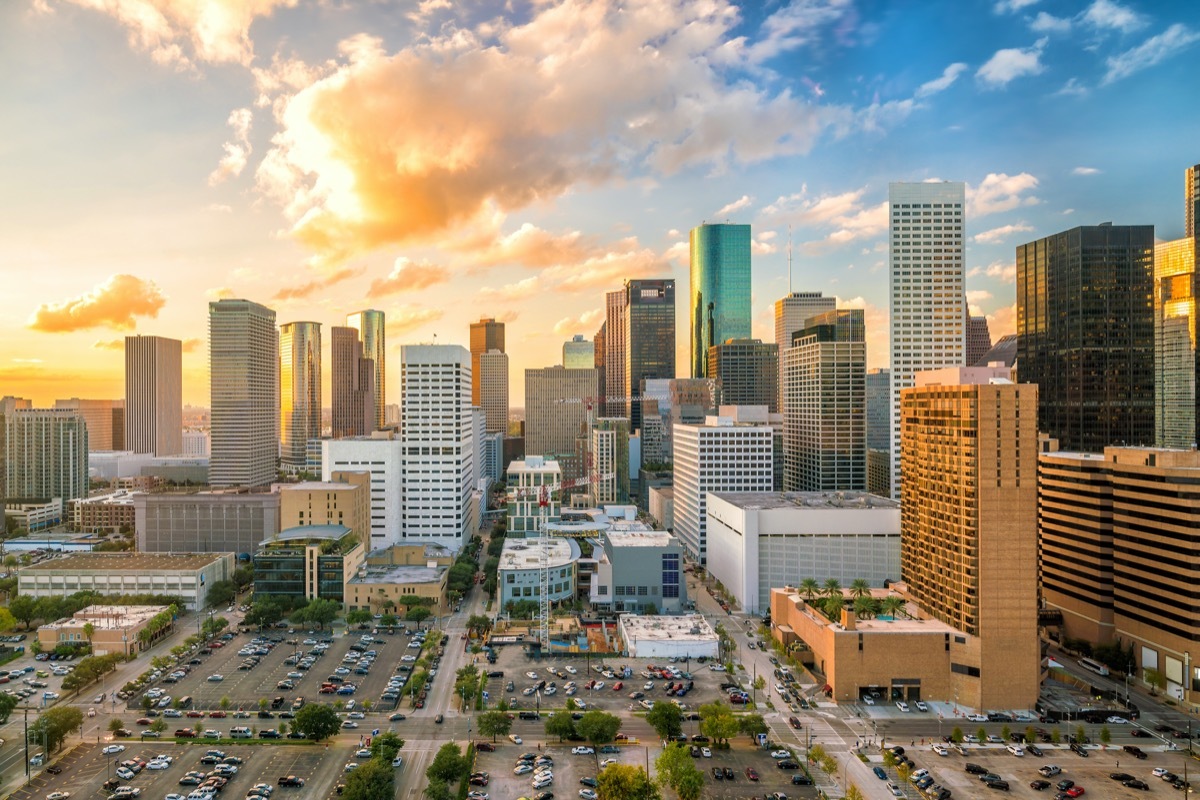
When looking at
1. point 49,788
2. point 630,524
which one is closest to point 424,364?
point 630,524

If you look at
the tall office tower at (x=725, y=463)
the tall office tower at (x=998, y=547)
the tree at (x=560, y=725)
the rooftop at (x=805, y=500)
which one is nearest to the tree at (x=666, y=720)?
the tree at (x=560, y=725)

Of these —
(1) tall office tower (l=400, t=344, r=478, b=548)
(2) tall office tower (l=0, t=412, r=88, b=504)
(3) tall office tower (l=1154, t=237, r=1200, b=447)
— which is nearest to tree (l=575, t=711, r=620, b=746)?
(1) tall office tower (l=400, t=344, r=478, b=548)

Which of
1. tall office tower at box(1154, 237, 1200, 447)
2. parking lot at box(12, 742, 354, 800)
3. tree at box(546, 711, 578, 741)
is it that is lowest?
parking lot at box(12, 742, 354, 800)

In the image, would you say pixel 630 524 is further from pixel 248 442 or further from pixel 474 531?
pixel 248 442

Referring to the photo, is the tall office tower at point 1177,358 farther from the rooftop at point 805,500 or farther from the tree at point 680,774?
the tree at point 680,774

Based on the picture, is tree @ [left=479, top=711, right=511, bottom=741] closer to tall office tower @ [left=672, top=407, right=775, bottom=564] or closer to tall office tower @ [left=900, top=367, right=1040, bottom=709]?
tall office tower @ [left=900, top=367, right=1040, bottom=709]
